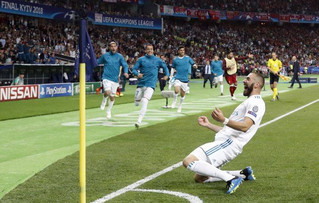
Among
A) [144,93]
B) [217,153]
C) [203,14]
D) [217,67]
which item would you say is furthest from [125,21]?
[217,153]

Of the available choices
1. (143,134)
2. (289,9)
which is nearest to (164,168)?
(143,134)

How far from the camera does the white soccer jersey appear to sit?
6.69 meters

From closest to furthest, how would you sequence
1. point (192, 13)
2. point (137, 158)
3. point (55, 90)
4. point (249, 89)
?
1. point (249, 89)
2. point (137, 158)
3. point (55, 90)
4. point (192, 13)

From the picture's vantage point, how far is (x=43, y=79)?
2877cm

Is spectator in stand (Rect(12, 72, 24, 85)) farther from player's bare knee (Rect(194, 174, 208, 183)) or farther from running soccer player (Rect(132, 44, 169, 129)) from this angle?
player's bare knee (Rect(194, 174, 208, 183))

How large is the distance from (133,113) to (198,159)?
1150 centimetres

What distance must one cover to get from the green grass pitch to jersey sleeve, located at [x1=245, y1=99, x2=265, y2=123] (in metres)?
0.97

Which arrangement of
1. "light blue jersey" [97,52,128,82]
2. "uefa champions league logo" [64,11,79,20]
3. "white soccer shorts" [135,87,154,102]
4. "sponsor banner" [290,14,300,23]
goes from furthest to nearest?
1. "sponsor banner" [290,14,300,23]
2. "uefa champions league logo" [64,11,79,20]
3. "light blue jersey" [97,52,128,82]
4. "white soccer shorts" [135,87,154,102]

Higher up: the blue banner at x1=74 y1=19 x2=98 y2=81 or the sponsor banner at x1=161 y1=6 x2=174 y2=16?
the sponsor banner at x1=161 y1=6 x2=174 y2=16

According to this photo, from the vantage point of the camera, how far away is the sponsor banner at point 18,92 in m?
23.0

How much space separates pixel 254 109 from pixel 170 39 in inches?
→ 2133

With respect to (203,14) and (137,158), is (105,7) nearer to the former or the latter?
(203,14)

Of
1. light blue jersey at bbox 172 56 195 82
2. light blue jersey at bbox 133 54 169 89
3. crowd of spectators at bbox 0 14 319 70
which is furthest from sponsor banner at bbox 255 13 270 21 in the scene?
light blue jersey at bbox 133 54 169 89

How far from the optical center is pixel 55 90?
26.9m
